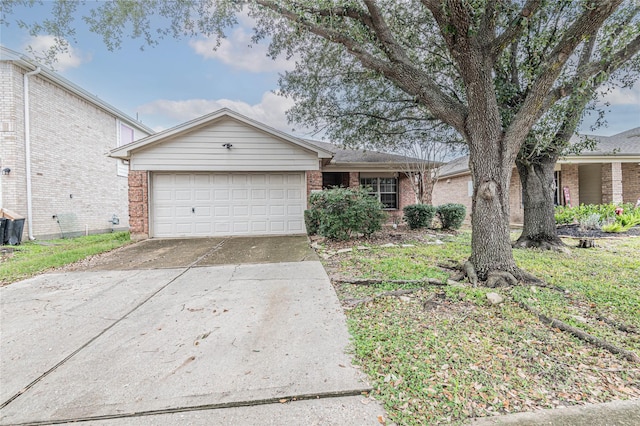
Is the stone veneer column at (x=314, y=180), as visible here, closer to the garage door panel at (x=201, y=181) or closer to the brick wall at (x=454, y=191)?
the garage door panel at (x=201, y=181)

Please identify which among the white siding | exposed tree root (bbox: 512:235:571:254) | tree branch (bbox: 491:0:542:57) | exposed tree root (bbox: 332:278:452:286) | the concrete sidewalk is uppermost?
tree branch (bbox: 491:0:542:57)

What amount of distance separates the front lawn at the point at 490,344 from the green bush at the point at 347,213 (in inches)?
110

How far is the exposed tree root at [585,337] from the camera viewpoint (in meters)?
2.42

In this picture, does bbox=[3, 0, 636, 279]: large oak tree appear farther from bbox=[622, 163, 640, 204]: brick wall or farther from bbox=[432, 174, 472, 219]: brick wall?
bbox=[622, 163, 640, 204]: brick wall

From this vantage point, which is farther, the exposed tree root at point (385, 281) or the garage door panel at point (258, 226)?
the garage door panel at point (258, 226)

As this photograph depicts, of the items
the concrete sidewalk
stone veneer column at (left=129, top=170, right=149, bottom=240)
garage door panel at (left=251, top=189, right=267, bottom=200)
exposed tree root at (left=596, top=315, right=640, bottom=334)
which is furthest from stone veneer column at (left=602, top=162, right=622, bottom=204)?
stone veneer column at (left=129, top=170, right=149, bottom=240)

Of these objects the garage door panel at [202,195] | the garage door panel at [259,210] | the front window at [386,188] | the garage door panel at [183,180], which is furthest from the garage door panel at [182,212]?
the front window at [386,188]

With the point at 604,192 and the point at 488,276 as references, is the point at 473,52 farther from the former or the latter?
the point at 604,192

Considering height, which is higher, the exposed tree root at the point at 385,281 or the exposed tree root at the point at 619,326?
the exposed tree root at the point at 385,281

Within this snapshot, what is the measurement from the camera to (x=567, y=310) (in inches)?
131

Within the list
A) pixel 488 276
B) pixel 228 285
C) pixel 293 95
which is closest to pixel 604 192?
pixel 488 276

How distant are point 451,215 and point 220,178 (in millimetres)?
8393

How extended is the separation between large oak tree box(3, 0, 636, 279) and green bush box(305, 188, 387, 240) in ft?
10.4

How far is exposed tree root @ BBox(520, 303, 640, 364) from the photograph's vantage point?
2424mm
